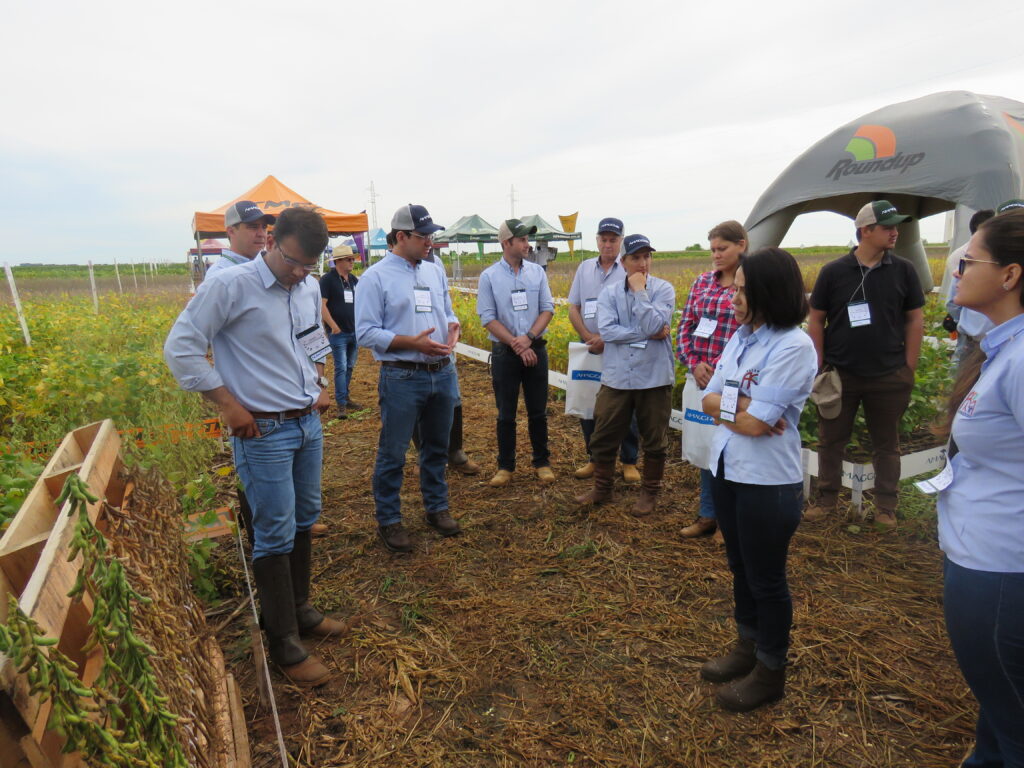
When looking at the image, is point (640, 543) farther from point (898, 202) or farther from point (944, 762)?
point (898, 202)

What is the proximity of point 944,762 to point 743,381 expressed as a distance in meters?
1.56

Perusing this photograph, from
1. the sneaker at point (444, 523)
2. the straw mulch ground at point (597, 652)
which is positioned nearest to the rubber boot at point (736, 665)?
the straw mulch ground at point (597, 652)

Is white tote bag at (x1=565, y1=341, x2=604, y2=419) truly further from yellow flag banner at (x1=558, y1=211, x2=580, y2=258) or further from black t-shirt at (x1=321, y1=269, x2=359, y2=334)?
yellow flag banner at (x1=558, y1=211, x2=580, y2=258)

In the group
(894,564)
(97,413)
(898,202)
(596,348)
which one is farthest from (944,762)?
(898,202)

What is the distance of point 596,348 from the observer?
15.5 feet

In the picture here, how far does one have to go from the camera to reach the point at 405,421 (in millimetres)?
3740

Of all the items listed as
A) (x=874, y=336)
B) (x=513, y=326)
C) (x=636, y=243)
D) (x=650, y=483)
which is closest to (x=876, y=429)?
(x=874, y=336)

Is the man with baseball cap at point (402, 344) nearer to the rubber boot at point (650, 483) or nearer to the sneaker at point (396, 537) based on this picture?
the sneaker at point (396, 537)

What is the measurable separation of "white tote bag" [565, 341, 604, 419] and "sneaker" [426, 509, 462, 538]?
1447 millimetres

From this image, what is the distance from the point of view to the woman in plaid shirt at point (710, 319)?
3.52m

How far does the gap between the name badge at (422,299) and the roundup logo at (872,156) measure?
6846 millimetres

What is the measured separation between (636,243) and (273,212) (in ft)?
32.0

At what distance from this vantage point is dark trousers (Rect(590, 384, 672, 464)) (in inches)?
166

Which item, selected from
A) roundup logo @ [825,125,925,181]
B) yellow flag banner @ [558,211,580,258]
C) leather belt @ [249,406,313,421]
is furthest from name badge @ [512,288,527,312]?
yellow flag banner @ [558,211,580,258]
